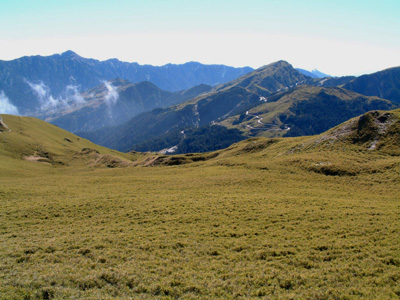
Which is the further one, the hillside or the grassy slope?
the hillside

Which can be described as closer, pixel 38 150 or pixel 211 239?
pixel 211 239

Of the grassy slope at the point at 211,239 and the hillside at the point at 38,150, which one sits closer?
the grassy slope at the point at 211,239

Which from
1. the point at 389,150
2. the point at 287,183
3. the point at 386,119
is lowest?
the point at 287,183

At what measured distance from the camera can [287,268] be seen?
1883 centimetres

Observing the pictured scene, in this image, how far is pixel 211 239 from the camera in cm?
2472

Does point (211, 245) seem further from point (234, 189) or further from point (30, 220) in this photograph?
point (30, 220)

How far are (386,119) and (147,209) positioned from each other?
74.8 meters

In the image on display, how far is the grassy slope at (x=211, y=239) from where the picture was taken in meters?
16.8

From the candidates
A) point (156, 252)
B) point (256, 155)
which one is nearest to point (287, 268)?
point (156, 252)

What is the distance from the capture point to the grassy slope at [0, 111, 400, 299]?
1677 cm

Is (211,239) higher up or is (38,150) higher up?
(38,150)

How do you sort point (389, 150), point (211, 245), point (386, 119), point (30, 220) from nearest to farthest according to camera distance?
1. point (211, 245)
2. point (30, 220)
3. point (389, 150)
4. point (386, 119)

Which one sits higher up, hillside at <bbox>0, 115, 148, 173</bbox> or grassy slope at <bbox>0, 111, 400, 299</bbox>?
hillside at <bbox>0, 115, 148, 173</bbox>

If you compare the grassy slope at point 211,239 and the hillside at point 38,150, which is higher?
the hillside at point 38,150
